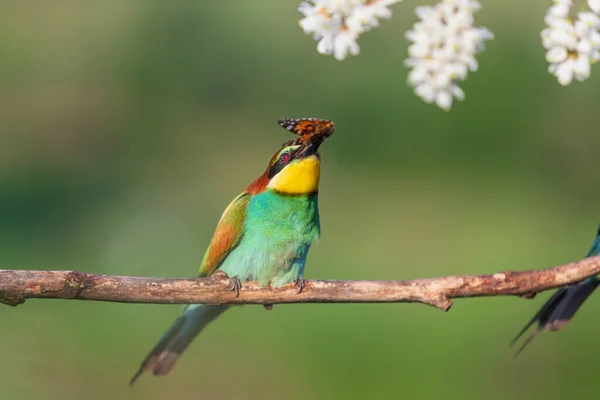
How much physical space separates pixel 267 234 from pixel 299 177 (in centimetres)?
20

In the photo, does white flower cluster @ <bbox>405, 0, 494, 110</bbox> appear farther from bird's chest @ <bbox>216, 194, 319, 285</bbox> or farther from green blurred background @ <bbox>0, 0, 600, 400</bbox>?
green blurred background @ <bbox>0, 0, 600, 400</bbox>

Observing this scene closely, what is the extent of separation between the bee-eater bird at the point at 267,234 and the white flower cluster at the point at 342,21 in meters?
0.83

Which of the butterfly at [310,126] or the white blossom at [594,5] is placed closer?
the white blossom at [594,5]

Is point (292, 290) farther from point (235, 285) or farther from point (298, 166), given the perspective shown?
point (298, 166)

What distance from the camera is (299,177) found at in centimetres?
270

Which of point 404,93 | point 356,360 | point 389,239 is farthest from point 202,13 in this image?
point 356,360

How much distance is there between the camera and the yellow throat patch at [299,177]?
264cm

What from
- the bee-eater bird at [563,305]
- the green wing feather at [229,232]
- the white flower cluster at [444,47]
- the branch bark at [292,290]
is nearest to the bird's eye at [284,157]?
the green wing feather at [229,232]

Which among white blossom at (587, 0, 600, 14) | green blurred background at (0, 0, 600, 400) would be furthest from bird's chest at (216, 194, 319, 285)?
green blurred background at (0, 0, 600, 400)

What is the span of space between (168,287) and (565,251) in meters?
3.43

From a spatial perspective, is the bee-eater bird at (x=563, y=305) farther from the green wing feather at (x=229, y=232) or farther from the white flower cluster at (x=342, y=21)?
the white flower cluster at (x=342, y=21)

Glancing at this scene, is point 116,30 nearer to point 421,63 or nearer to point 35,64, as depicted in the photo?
point 35,64

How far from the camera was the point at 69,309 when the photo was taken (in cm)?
481

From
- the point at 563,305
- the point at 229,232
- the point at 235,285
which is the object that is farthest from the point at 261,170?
the point at 235,285
